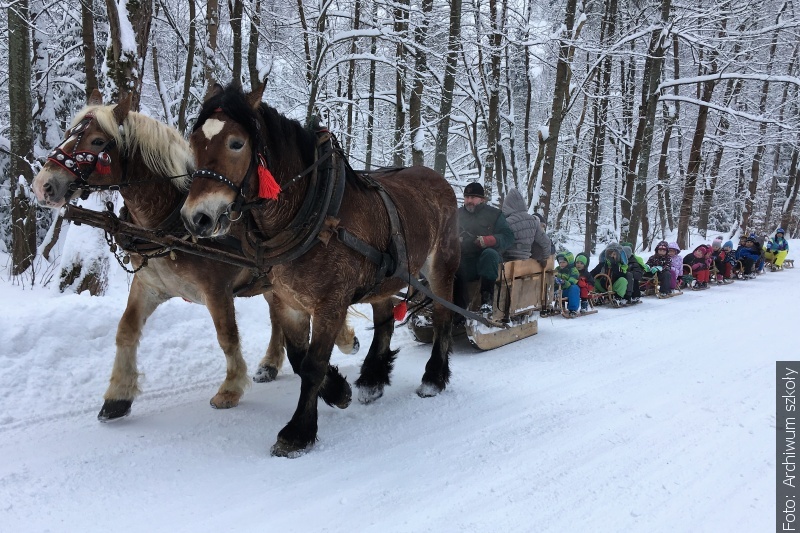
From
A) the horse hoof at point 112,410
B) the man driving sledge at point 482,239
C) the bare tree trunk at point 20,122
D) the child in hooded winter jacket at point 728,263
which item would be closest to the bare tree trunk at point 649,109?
the child in hooded winter jacket at point 728,263

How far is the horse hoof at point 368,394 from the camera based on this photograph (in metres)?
4.36

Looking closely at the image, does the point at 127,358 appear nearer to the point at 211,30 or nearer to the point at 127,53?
the point at 127,53

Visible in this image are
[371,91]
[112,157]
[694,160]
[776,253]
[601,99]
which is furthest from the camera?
[694,160]

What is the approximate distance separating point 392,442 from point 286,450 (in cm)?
71

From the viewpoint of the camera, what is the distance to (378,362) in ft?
15.0

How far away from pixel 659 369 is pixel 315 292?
3.76m

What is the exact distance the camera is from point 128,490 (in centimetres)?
285

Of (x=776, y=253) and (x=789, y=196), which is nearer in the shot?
(x=776, y=253)

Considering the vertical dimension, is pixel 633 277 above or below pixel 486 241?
below

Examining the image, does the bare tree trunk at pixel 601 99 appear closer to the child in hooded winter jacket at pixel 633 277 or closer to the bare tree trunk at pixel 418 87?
the bare tree trunk at pixel 418 87

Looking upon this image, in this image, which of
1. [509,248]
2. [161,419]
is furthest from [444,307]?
[161,419]

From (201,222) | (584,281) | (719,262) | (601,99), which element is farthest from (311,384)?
(601,99)

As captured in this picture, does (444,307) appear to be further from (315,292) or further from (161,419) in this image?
(161,419)

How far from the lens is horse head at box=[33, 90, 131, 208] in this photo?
9.87 ft
